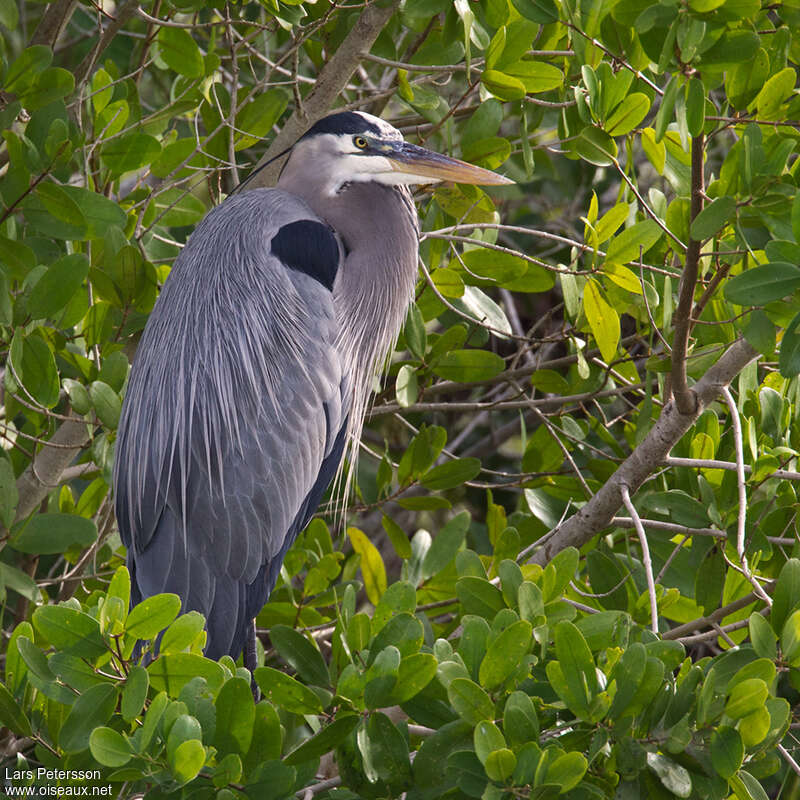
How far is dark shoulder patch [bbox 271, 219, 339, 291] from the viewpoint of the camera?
2.91 m

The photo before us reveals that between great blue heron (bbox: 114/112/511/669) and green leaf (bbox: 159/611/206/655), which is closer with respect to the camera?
green leaf (bbox: 159/611/206/655)

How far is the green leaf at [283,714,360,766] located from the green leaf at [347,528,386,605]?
38.4 inches

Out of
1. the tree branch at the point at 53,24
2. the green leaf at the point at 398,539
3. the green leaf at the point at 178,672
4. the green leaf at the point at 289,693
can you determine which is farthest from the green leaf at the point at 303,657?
the tree branch at the point at 53,24

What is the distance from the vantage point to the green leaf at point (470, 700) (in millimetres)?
1701

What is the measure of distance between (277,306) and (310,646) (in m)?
1.13

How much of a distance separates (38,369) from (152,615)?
0.95m

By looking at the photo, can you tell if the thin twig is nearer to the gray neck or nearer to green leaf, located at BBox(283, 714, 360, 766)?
green leaf, located at BBox(283, 714, 360, 766)

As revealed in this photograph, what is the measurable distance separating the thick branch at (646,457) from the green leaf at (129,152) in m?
1.38

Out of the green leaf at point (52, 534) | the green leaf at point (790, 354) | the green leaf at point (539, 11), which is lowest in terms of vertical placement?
the green leaf at point (52, 534)

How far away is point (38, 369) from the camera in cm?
242

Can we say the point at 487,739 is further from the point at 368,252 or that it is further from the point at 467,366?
the point at 368,252

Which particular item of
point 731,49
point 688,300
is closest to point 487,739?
point 688,300

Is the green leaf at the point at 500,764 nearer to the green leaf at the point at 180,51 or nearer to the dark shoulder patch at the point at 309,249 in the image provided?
the dark shoulder patch at the point at 309,249

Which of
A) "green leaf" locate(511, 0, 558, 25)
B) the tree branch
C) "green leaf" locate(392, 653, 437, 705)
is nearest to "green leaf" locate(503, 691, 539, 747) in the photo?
"green leaf" locate(392, 653, 437, 705)
